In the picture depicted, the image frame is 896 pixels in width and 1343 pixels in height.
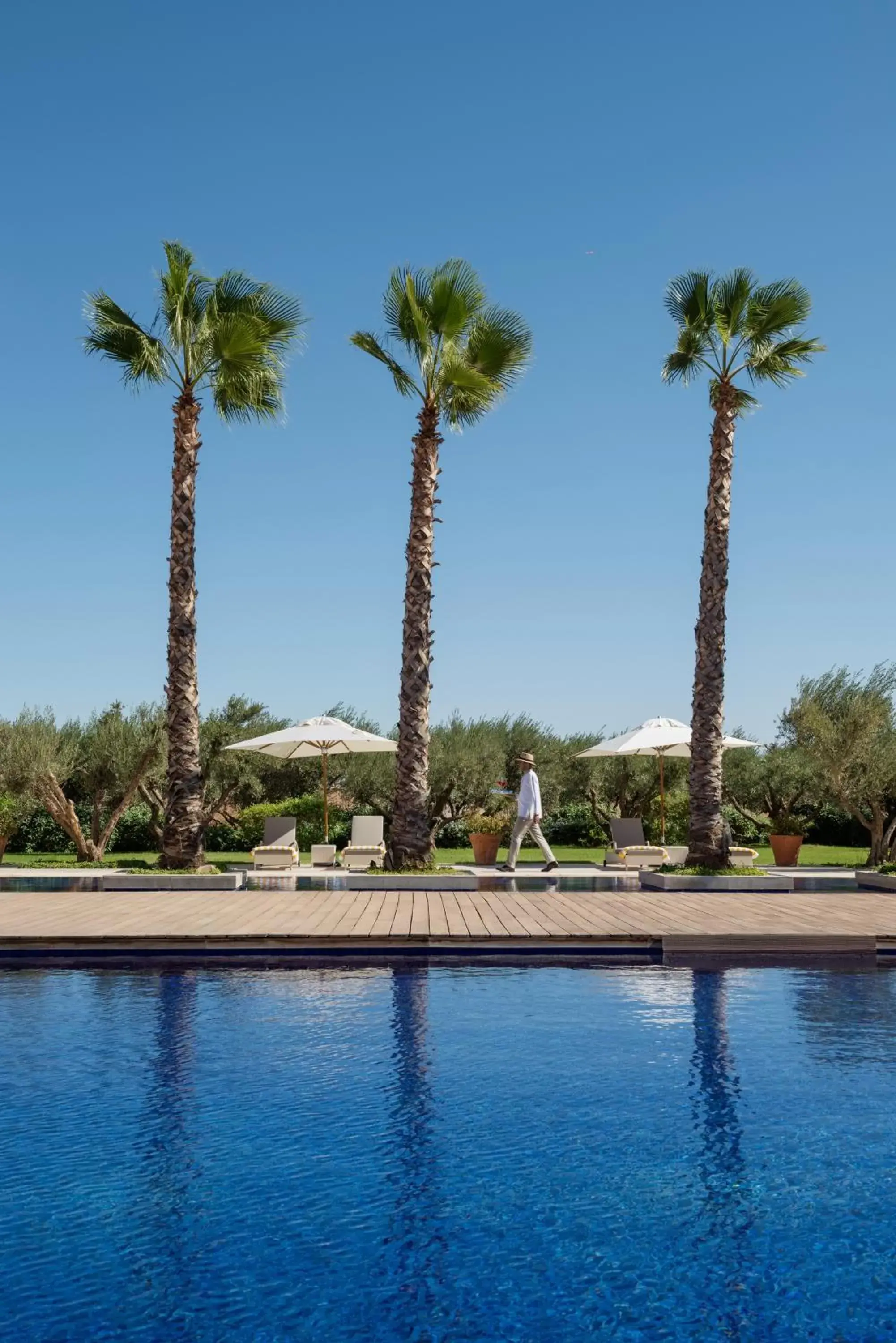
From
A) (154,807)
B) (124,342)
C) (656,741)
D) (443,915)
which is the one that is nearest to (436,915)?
(443,915)

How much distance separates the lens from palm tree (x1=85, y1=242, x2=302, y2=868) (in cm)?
1855

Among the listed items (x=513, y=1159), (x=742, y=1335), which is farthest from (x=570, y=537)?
(x=742, y=1335)

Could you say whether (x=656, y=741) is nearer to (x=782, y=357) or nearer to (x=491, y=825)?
(x=491, y=825)

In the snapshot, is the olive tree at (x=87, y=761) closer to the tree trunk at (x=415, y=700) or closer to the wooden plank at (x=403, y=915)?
the tree trunk at (x=415, y=700)

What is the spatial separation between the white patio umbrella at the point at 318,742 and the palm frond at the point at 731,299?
958 centimetres

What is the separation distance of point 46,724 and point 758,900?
16866 millimetres

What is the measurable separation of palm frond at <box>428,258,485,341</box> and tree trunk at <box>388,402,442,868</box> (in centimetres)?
265

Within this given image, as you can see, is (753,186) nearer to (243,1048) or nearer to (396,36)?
(396,36)

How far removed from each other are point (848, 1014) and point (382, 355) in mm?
13541

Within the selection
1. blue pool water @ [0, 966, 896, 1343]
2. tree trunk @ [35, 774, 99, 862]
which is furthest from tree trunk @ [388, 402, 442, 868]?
tree trunk @ [35, 774, 99, 862]

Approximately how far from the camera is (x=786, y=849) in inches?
939

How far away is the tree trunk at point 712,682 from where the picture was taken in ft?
61.9

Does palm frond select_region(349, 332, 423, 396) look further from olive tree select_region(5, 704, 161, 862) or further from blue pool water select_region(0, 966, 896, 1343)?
blue pool water select_region(0, 966, 896, 1343)

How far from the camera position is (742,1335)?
405cm
